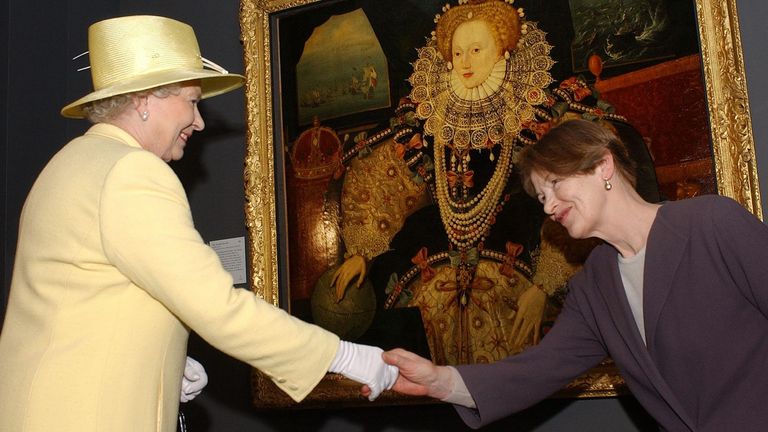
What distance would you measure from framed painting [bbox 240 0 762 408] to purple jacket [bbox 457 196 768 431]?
51 centimetres

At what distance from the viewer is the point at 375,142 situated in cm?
336

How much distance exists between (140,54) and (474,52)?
1.35 meters

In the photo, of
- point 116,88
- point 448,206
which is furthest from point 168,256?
point 448,206

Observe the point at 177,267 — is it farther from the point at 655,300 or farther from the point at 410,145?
the point at 410,145

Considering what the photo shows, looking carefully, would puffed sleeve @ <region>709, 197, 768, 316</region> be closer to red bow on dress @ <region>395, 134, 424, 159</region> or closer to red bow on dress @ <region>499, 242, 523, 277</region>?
red bow on dress @ <region>499, 242, 523, 277</region>

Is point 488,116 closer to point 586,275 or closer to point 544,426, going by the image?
point 586,275

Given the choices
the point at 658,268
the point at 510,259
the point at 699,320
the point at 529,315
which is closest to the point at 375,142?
the point at 510,259

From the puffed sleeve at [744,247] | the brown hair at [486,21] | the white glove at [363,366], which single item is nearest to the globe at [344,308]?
the brown hair at [486,21]

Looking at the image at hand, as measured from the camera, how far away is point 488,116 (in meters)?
3.12

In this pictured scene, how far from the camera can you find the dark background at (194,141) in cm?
342

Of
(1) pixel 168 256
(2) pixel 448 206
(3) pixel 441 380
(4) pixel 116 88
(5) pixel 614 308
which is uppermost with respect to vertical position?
(4) pixel 116 88

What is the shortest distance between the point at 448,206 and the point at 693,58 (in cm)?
93

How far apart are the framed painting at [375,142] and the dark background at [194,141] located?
111 mm

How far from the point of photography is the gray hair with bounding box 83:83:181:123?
6.86 feet
